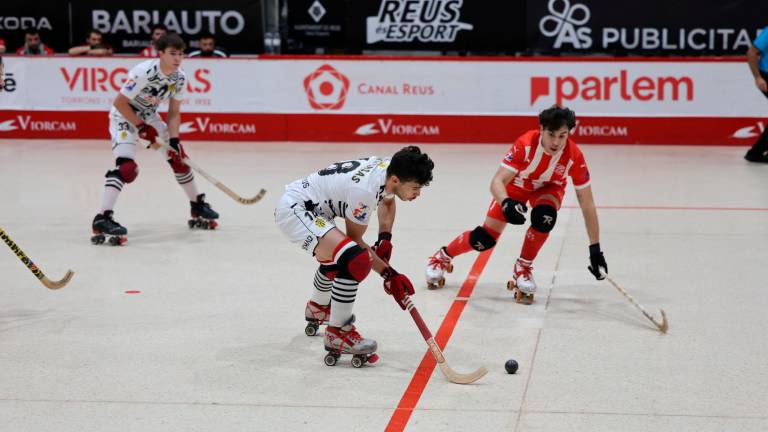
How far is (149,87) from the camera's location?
27.5 ft

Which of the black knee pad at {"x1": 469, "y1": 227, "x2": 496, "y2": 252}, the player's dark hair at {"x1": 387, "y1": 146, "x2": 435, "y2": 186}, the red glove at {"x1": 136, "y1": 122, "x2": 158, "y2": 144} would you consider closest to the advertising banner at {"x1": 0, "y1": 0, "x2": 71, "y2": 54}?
the red glove at {"x1": 136, "y1": 122, "x2": 158, "y2": 144}

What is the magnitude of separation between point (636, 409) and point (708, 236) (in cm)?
404

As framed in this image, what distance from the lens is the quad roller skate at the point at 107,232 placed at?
816 cm

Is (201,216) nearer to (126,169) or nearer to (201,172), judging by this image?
(201,172)

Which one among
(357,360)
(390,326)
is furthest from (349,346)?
(390,326)

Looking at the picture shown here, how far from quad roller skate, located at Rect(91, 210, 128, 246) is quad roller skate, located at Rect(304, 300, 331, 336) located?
9.52 feet

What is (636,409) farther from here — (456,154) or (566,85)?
(566,85)

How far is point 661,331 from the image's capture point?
5.84 meters

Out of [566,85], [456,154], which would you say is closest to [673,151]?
[566,85]

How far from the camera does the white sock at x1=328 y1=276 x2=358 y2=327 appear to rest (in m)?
5.22

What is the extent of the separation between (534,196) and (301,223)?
1.86 metres

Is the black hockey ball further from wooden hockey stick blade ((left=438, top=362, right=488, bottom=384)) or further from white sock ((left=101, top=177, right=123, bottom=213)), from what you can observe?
white sock ((left=101, top=177, right=123, bottom=213))

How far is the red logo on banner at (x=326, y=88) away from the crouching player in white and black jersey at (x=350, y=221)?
8542 millimetres

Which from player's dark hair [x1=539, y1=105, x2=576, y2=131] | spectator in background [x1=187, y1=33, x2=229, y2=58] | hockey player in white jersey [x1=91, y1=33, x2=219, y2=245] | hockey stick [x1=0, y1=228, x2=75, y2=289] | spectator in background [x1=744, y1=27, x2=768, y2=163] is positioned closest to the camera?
player's dark hair [x1=539, y1=105, x2=576, y2=131]
